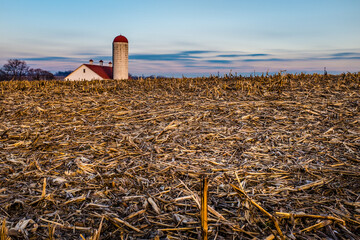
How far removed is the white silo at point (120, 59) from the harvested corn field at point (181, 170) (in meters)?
31.7

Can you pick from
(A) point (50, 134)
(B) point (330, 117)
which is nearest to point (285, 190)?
(B) point (330, 117)

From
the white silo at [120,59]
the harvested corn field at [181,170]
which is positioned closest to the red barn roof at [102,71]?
the white silo at [120,59]

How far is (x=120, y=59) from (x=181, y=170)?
36.6m

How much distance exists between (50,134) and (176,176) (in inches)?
116

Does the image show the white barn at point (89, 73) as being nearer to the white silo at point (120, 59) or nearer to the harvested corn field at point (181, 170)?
the white silo at point (120, 59)

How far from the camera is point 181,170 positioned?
3.55 m

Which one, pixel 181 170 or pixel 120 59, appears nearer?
pixel 181 170

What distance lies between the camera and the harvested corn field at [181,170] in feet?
8.25

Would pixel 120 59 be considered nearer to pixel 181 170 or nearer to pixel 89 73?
pixel 89 73

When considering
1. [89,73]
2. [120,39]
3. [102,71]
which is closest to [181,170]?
[120,39]

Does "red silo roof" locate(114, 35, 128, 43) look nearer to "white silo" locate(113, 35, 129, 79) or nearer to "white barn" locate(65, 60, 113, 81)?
"white silo" locate(113, 35, 129, 79)

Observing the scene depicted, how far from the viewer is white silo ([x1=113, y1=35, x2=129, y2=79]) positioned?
37719 mm

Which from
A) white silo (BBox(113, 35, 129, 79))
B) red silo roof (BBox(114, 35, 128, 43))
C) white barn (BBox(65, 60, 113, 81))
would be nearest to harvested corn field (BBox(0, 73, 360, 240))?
white silo (BBox(113, 35, 129, 79))

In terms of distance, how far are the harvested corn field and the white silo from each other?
104ft
